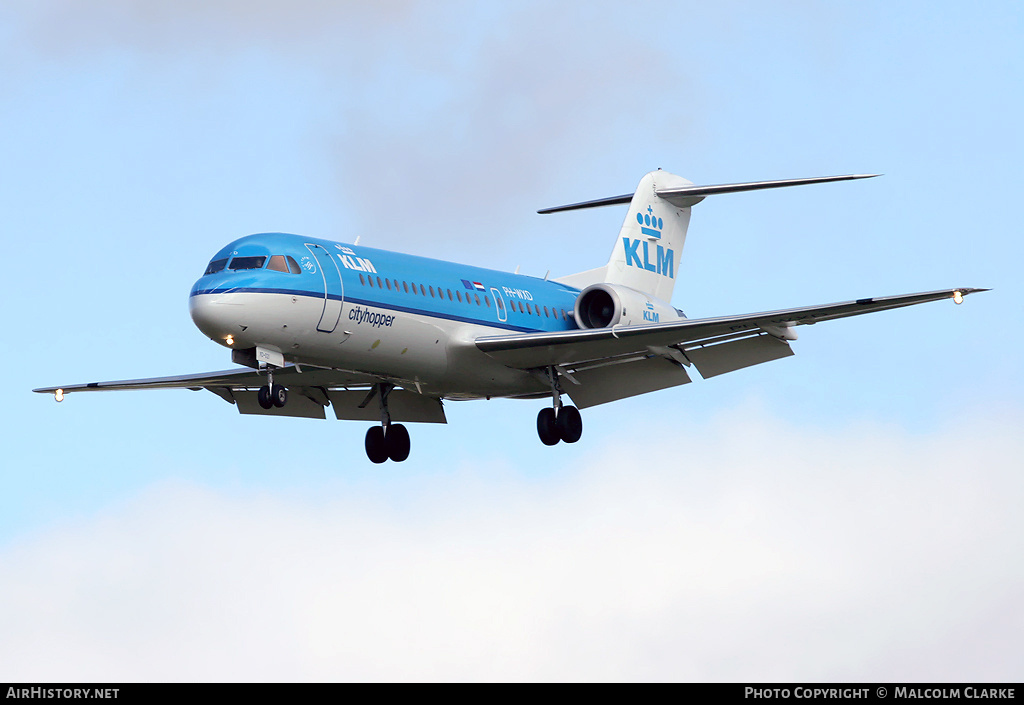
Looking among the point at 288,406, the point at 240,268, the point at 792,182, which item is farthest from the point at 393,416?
the point at 792,182

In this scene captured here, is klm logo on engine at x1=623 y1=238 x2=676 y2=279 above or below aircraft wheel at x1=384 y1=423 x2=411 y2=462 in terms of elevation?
above

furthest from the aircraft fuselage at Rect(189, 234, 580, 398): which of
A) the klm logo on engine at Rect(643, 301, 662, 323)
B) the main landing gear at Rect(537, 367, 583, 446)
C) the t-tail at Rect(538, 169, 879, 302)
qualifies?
the t-tail at Rect(538, 169, 879, 302)

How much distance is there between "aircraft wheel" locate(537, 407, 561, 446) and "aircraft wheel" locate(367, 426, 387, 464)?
3392 millimetres

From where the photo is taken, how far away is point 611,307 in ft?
102

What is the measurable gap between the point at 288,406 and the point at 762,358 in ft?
33.5

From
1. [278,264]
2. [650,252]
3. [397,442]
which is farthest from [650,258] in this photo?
[278,264]

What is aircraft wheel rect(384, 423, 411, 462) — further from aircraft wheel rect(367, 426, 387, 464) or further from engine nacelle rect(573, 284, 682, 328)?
engine nacelle rect(573, 284, 682, 328)

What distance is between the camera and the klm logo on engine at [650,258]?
34.8m

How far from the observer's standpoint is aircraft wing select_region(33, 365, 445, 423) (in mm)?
30656

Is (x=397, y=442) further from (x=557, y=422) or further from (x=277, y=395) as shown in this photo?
(x=277, y=395)

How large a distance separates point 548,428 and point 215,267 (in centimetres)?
775

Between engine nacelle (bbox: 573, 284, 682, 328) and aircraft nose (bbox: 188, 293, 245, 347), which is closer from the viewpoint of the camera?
aircraft nose (bbox: 188, 293, 245, 347)

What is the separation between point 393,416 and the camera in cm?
3133
